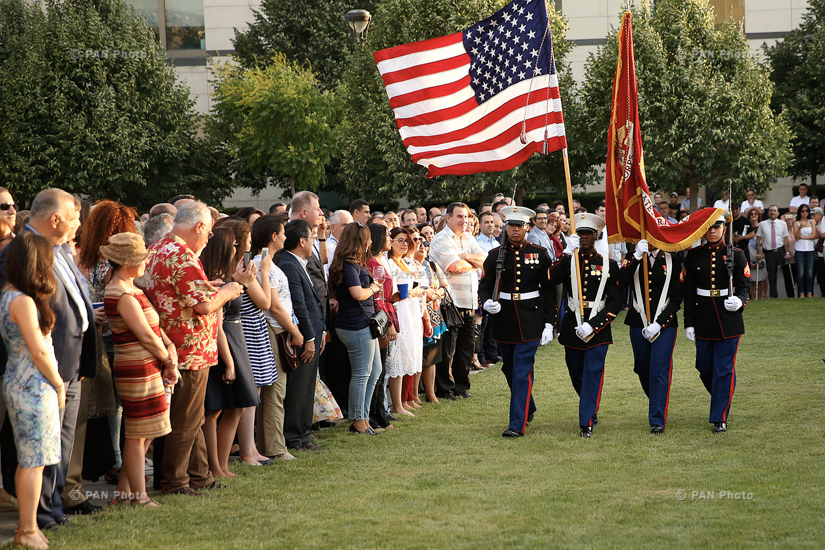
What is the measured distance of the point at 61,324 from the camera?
16.6ft

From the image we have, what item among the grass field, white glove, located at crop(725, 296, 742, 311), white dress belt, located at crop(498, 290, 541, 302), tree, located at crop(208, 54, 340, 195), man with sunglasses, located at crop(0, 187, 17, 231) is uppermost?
tree, located at crop(208, 54, 340, 195)

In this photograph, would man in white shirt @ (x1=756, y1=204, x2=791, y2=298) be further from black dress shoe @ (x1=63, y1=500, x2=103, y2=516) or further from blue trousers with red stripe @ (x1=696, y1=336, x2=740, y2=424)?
black dress shoe @ (x1=63, y1=500, x2=103, y2=516)

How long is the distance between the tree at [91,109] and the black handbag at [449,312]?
60.7 ft

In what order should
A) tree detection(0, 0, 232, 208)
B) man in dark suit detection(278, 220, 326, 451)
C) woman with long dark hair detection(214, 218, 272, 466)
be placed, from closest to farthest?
woman with long dark hair detection(214, 218, 272, 466)
man in dark suit detection(278, 220, 326, 451)
tree detection(0, 0, 232, 208)

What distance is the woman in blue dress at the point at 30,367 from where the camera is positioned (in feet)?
15.6

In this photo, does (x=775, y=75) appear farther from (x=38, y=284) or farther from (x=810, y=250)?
(x=38, y=284)

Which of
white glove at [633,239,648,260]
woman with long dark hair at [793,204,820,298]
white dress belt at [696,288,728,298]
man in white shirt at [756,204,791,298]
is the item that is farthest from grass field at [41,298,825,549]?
man in white shirt at [756,204,791,298]

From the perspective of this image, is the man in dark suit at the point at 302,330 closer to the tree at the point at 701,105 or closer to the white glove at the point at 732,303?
the white glove at the point at 732,303

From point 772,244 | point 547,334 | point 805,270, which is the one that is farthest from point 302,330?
point 805,270

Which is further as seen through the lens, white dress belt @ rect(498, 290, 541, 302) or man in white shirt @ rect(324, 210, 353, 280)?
man in white shirt @ rect(324, 210, 353, 280)

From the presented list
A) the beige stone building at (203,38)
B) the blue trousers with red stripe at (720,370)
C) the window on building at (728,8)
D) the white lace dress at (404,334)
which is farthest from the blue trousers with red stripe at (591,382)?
the window on building at (728,8)

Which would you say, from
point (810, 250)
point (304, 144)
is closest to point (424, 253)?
point (810, 250)

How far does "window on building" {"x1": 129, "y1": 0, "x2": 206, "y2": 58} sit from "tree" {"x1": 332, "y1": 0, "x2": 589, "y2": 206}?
12935mm

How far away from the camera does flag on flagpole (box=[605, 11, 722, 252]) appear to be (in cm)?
787
